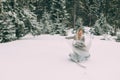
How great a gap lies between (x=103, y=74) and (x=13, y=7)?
14.0 metres

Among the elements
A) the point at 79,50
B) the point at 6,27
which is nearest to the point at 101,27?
the point at 6,27

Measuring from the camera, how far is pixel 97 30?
138 ft

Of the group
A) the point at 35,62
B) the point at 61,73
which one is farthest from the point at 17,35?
the point at 61,73

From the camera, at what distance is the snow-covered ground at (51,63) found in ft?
45.1

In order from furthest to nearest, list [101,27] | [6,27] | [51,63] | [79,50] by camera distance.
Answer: [101,27]
[6,27]
[79,50]
[51,63]

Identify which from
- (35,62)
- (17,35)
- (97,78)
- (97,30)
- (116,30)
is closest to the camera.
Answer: (97,78)

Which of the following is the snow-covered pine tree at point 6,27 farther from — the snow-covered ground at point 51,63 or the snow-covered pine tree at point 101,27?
the snow-covered pine tree at point 101,27

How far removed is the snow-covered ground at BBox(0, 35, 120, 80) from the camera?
45.1 ft

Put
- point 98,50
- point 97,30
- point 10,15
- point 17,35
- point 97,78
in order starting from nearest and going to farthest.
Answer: point 97,78, point 98,50, point 10,15, point 17,35, point 97,30

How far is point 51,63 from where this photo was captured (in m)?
15.9

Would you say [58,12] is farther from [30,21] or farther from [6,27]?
[6,27]

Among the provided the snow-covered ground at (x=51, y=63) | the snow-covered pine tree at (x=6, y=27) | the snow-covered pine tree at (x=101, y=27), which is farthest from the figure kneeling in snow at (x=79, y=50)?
the snow-covered pine tree at (x=101, y=27)

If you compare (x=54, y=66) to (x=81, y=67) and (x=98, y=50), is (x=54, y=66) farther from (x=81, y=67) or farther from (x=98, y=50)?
(x=98, y=50)

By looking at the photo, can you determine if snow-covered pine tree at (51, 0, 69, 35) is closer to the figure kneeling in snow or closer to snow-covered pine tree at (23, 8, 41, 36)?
snow-covered pine tree at (23, 8, 41, 36)
